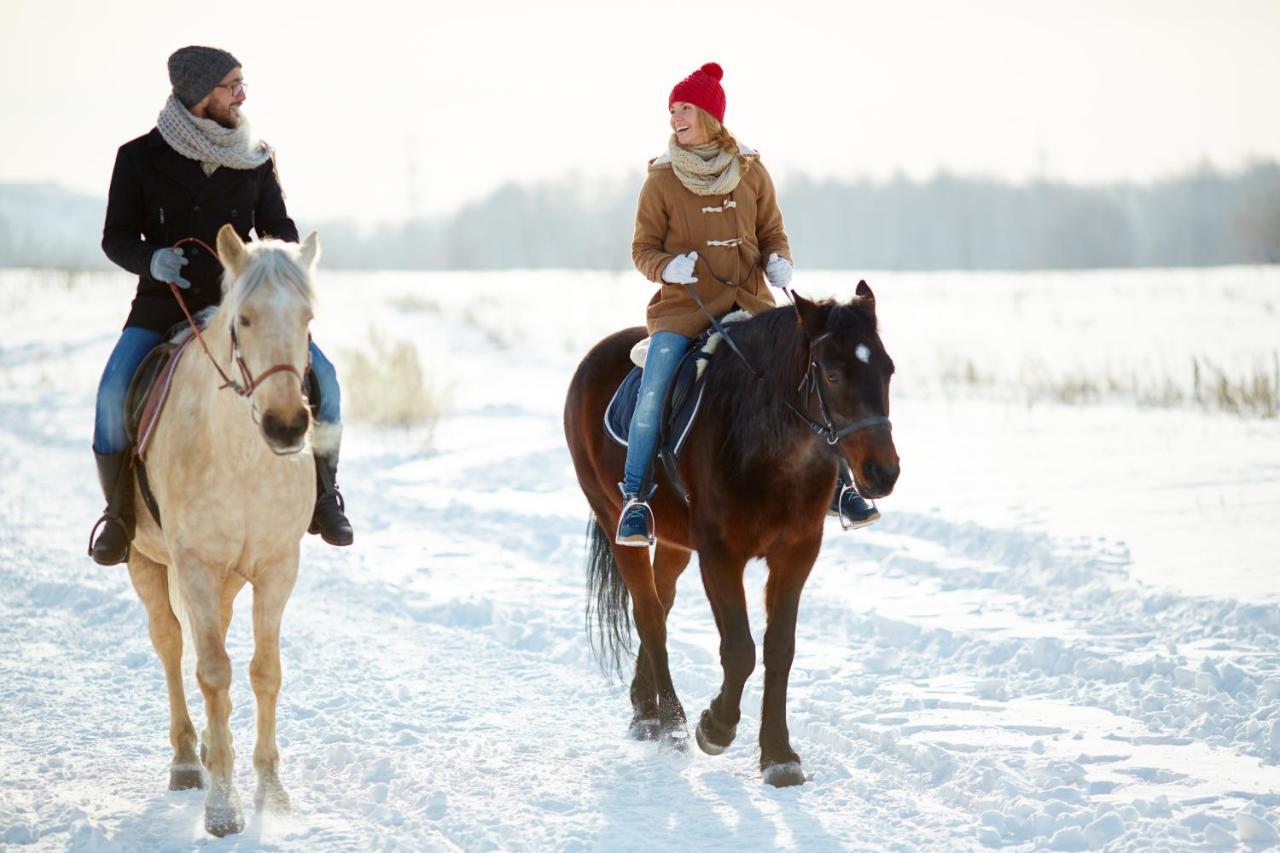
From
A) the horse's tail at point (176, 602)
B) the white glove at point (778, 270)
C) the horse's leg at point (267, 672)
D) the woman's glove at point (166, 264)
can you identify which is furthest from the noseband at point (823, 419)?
the horse's tail at point (176, 602)

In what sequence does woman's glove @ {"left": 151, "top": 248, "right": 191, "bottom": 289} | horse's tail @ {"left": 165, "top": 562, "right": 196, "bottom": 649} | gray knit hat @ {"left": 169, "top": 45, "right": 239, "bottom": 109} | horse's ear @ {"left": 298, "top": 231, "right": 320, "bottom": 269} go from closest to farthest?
horse's ear @ {"left": 298, "top": 231, "right": 320, "bottom": 269}
woman's glove @ {"left": 151, "top": 248, "right": 191, "bottom": 289}
gray knit hat @ {"left": 169, "top": 45, "right": 239, "bottom": 109}
horse's tail @ {"left": 165, "top": 562, "right": 196, "bottom": 649}

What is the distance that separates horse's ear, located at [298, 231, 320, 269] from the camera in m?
4.22

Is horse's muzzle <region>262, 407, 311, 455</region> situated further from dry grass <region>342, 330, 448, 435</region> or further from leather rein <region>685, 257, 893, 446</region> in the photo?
dry grass <region>342, 330, 448, 435</region>

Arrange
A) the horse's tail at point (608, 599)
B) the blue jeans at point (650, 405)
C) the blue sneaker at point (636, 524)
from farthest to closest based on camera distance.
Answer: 1. the horse's tail at point (608, 599)
2. the blue jeans at point (650, 405)
3. the blue sneaker at point (636, 524)

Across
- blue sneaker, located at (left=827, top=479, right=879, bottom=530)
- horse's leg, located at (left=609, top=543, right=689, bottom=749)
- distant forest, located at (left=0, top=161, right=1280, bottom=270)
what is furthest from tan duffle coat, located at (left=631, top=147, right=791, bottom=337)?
Answer: distant forest, located at (left=0, top=161, right=1280, bottom=270)

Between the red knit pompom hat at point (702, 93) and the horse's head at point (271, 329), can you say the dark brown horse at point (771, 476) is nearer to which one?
the red knit pompom hat at point (702, 93)

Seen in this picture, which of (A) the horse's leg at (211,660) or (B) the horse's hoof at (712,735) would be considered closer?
(A) the horse's leg at (211,660)

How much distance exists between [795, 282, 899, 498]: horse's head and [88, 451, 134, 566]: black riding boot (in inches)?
119

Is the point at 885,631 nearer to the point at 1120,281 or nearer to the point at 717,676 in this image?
the point at 717,676

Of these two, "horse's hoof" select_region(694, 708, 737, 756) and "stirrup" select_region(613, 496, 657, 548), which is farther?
"stirrup" select_region(613, 496, 657, 548)

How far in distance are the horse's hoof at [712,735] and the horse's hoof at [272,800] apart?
1.76m

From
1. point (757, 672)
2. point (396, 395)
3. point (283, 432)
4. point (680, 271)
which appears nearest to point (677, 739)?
point (757, 672)

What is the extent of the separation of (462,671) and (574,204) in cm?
11121

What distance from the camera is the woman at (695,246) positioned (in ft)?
17.4
